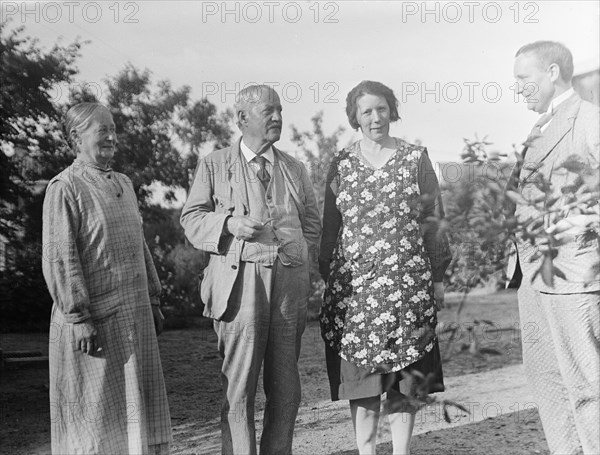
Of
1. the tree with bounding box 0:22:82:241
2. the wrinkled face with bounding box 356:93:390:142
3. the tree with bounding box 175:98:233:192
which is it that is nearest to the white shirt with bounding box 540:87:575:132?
the wrinkled face with bounding box 356:93:390:142

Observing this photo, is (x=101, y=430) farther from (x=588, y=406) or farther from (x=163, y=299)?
(x=163, y=299)

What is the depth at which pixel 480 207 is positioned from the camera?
7.22 ft

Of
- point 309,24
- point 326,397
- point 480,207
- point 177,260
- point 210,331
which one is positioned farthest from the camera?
point 210,331

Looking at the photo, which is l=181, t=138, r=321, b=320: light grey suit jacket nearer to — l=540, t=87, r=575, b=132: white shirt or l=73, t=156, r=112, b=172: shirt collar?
l=73, t=156, r=112, b=172: shirt collar

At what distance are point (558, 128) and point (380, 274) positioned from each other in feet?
3.41

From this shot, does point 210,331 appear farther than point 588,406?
Yes

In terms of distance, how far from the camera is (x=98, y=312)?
357 cm

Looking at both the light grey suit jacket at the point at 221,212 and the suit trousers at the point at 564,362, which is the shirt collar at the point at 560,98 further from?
the light grey suit jacket at the point at 221,212

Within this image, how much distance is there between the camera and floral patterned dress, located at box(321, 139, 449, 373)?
3.76 meters

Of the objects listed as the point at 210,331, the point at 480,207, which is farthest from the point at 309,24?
the point at 210,331

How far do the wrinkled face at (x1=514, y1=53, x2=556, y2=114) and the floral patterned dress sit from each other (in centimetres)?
57

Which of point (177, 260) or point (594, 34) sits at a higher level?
point (594, 34)

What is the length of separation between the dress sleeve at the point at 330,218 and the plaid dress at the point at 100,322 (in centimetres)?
90

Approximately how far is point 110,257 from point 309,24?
2.25 metres
